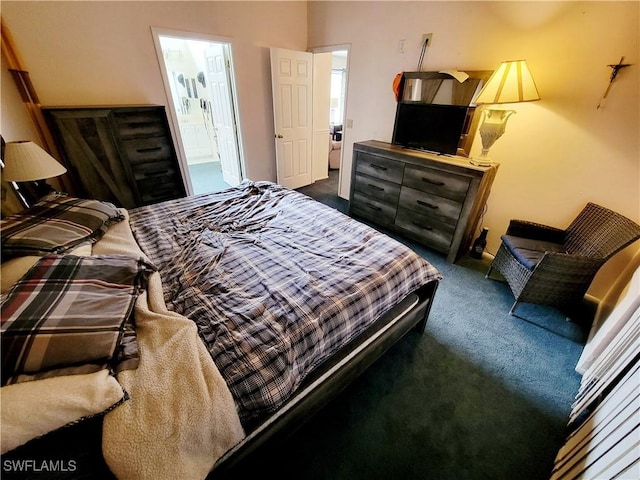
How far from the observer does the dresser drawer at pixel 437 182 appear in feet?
7.68

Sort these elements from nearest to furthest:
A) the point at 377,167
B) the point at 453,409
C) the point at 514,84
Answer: the point at 453,409 → the point at 514,84 → the point at 377,167

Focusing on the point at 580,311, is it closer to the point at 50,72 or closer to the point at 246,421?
the point at 246,421

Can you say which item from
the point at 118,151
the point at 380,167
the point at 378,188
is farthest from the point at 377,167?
the point at 118,151

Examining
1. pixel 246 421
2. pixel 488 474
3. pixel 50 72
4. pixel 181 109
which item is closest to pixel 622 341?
pixel 488 474

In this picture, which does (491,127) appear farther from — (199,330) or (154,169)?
(154,169)

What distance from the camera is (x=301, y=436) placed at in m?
1.30

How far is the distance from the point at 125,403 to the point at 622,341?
211 cm

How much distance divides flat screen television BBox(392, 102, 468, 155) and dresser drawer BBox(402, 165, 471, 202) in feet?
1.03

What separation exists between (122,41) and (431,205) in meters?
3.45

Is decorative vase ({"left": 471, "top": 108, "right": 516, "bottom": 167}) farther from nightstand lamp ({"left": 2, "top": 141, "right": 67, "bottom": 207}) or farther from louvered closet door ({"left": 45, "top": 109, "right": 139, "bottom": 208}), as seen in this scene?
louvered closet door ({"left": 45, "top": 109, "right": 139, "bottom": 208})

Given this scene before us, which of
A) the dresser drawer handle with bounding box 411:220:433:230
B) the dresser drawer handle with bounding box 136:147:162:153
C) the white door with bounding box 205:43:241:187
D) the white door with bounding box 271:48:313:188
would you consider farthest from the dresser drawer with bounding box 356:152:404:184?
the dresser drawer handle with bounding box 136:147:162:153

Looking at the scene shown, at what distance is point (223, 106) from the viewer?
3.64m

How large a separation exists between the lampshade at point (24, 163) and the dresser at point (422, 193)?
8.77ft

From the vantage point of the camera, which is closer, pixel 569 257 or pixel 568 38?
pixel 569 257
